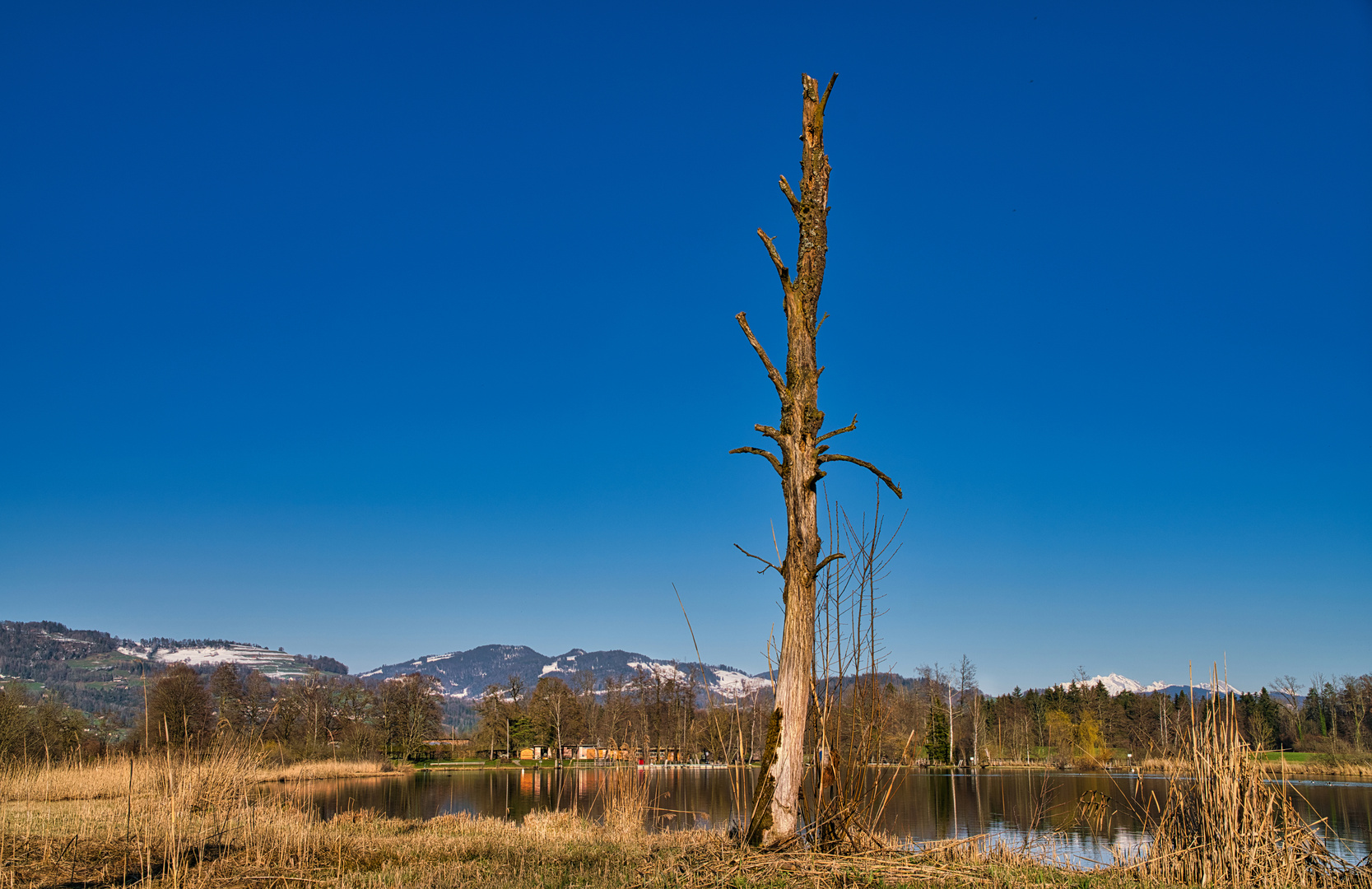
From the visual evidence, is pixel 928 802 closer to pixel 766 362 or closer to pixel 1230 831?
pixel 1230 831

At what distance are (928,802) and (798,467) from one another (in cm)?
3203

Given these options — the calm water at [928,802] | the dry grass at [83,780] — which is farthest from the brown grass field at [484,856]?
the calm water at [928,802]

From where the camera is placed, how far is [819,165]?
7156mm

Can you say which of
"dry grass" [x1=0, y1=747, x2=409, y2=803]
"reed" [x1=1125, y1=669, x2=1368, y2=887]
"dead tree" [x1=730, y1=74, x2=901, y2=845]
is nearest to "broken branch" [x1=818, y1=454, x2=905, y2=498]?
"dead tree" [x1=730, y1=74, x2=901, y2=845]

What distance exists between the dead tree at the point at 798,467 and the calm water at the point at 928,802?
583cm

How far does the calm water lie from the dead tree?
19.1 ft

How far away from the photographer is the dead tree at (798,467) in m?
6.11

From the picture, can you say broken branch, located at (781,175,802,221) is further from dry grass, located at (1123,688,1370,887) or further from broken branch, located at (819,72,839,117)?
dry grass, located at (1123,688,1370,887)

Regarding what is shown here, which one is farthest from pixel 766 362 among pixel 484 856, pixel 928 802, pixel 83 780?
Answer: pixel 928 802

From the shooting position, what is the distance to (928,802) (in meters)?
33.7

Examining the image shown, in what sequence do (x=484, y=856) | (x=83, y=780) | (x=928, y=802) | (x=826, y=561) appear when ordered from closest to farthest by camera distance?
1. (x=826, y=561)
2. (x=484, y=856)
3. (x=83, y=780)
4. (x=928, y=802)

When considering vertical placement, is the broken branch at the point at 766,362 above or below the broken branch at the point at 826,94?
below

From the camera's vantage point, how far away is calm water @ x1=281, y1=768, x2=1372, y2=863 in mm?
19219

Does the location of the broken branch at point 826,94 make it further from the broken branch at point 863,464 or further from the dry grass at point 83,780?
the dry grass at point 83,780
